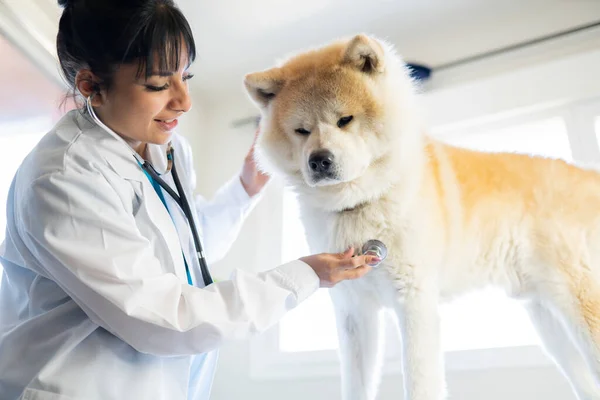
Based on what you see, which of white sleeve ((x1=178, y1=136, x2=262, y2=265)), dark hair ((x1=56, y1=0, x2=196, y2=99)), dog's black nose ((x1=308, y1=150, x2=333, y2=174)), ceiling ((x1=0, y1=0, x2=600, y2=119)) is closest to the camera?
dark hair ((x1=56, y1=0, x2=196, y2=99))

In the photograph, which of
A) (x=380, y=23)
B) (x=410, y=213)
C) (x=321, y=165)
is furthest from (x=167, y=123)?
(x=380, y=23)

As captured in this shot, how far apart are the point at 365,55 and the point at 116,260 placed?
33.6 inches

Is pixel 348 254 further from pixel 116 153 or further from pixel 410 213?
pixel 116 153

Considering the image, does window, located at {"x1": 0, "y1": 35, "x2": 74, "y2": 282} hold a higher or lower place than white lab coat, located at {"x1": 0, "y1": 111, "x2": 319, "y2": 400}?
higher

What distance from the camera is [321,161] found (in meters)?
1.23

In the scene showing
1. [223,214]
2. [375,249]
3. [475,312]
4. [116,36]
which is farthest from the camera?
[475,312]

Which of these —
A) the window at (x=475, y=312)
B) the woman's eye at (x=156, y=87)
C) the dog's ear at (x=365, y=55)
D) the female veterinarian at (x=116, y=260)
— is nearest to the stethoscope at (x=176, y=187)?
the female veterinarian at (x=116, y=260)

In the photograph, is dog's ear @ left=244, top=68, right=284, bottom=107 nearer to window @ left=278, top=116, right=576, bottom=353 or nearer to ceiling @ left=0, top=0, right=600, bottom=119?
window @ left=278, top=116, right=576, bottom=353

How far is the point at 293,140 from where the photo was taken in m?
1.39

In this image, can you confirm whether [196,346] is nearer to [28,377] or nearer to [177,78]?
[28,377]

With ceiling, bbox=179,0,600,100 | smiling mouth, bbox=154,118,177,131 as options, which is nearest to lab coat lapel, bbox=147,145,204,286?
smiling mouth, bbox=154,118,177,131

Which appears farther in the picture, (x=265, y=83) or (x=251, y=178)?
(x=251, y=178)

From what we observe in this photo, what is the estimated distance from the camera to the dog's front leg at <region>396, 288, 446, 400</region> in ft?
3.77

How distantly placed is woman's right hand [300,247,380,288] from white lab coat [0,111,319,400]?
0.10ft
